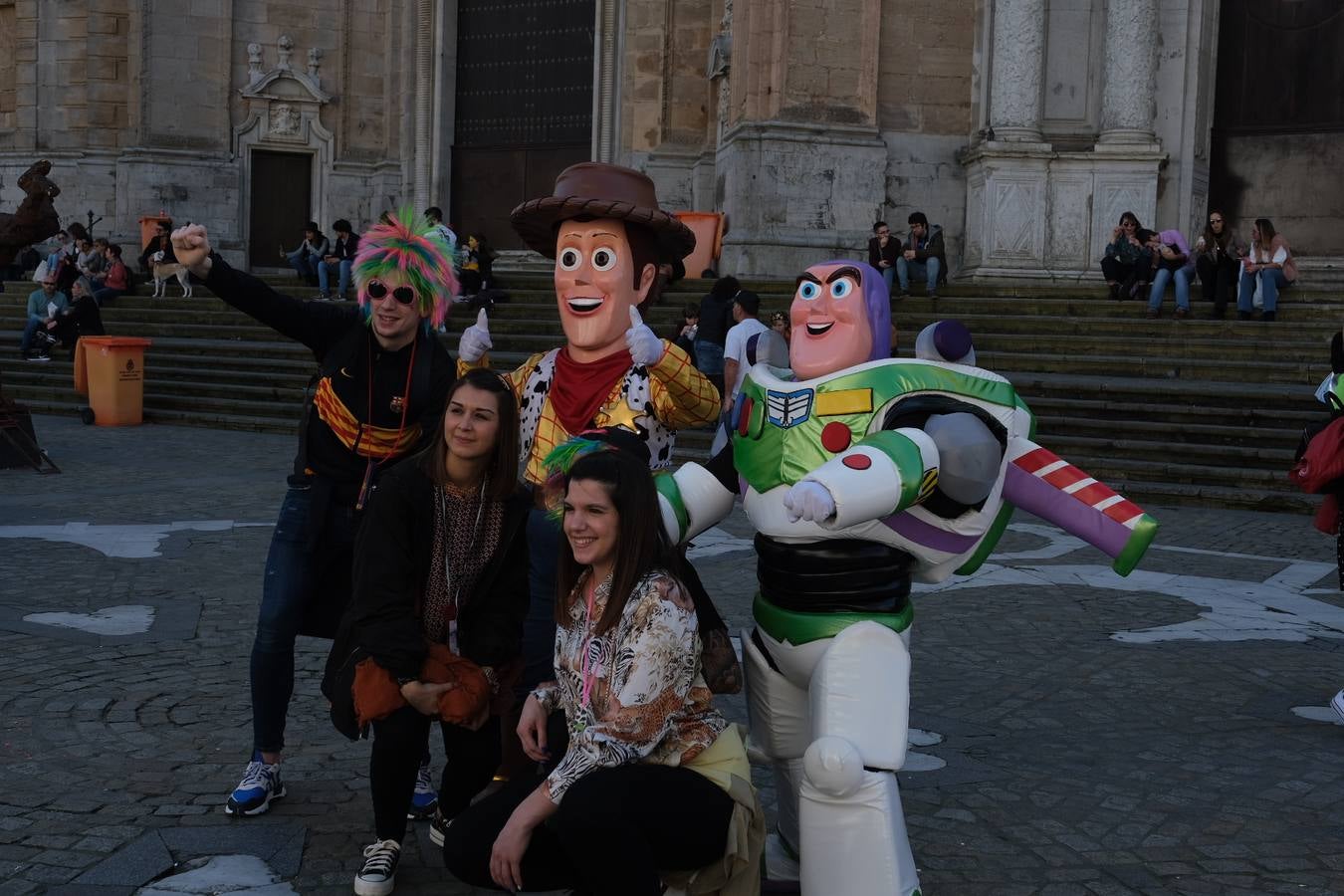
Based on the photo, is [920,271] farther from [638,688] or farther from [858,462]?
[638,688]

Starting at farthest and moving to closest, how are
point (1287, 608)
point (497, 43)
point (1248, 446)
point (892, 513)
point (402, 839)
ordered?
point (497, 43), point (1248, 446), point (1287, 608), point (402, 839), point (892, 513)

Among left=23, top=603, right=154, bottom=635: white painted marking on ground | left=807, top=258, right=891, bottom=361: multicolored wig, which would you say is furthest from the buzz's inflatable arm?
left=23, top=603, right=154, bottom=635: white painted marking on ground

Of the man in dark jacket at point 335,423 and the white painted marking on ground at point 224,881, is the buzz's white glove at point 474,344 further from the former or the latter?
the white painted marking on ground at point 224,881

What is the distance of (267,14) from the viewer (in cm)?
2573

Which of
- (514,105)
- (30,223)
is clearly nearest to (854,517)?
(30,223)

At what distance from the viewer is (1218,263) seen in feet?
50.6

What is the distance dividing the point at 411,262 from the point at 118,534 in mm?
5503

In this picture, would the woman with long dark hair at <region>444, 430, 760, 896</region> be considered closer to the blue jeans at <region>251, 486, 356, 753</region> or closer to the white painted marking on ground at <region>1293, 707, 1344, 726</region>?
the blue jeans at <region>251, 486, 356, 753</region>

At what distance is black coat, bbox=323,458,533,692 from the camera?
3.93 meters

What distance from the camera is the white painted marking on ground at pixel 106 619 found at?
677 cm

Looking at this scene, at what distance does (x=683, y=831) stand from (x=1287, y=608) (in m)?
5.52

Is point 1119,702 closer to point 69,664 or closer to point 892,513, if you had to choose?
point 892,513

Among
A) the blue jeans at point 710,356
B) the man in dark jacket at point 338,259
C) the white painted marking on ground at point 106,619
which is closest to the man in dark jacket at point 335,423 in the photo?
the white painted marking on ground at point 106,619

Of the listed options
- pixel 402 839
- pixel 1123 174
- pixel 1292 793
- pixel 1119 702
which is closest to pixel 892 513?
pixel 402 839
